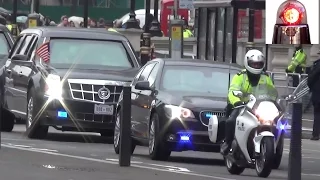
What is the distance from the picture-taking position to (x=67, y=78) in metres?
19.4

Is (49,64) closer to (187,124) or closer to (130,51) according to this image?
(130,51)

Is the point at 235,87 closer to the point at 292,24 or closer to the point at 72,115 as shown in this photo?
the point at 292,24

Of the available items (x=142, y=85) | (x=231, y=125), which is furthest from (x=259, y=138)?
(x=142, y=85)

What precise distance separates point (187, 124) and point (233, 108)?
149cm

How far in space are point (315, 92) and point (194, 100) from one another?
8.24 m

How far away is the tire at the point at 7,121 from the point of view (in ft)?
72.7

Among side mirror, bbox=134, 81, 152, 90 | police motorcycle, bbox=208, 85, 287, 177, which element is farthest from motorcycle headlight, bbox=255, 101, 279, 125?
side mirror, bbox=134, 81, 152, 90

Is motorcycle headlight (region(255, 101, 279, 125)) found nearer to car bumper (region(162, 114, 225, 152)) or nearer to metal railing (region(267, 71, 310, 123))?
car bumper (region(162, 114, 225, 152))

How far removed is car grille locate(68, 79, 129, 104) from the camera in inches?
765

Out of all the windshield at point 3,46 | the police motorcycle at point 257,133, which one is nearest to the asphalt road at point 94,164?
the police motorcycle at point 257,133

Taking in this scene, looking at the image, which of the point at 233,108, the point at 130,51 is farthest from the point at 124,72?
the point at 233,108

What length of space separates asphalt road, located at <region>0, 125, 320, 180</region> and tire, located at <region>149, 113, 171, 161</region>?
0.15 metres

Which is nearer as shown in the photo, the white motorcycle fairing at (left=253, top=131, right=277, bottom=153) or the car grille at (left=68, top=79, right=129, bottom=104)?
the white motorcycle fairing at (left=253, top=131, right=277, bottom=153)

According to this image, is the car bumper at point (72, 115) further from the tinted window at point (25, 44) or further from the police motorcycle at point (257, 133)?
the police motorcycle at point (257, 133)
